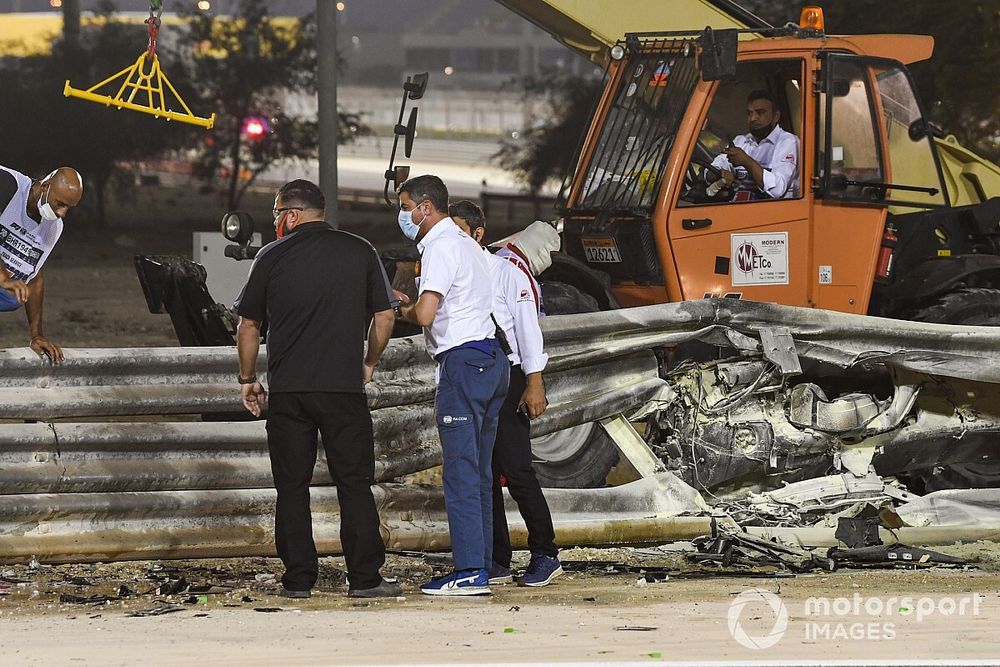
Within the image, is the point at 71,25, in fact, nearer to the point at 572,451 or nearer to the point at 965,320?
the point at 572,451

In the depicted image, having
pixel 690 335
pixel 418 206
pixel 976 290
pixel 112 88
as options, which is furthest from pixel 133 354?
pixel 112 88

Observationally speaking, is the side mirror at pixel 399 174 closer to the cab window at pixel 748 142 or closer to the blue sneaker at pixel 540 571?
the cab window at pixel 748 142

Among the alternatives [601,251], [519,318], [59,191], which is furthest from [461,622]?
[601,251]

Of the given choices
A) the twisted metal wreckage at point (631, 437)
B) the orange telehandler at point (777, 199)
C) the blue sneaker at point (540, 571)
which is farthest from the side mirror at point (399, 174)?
the blue sneaker at point (540, 571)

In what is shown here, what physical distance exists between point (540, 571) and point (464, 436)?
83cm

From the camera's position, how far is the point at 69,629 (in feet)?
19.1

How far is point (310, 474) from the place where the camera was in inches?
257

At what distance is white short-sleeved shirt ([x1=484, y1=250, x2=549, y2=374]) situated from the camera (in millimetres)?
7004

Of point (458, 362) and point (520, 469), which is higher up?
point (458, 362)

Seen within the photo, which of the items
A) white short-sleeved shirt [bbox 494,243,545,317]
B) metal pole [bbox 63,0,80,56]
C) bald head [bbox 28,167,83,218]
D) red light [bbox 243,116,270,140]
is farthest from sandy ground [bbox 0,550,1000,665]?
red light [bbox 243,116,270,140]

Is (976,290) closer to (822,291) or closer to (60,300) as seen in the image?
(822,291)

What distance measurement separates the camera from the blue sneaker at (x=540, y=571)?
6.98 m

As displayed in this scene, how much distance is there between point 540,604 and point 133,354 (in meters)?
2.30

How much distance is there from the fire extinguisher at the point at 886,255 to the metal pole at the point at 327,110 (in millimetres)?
4396
